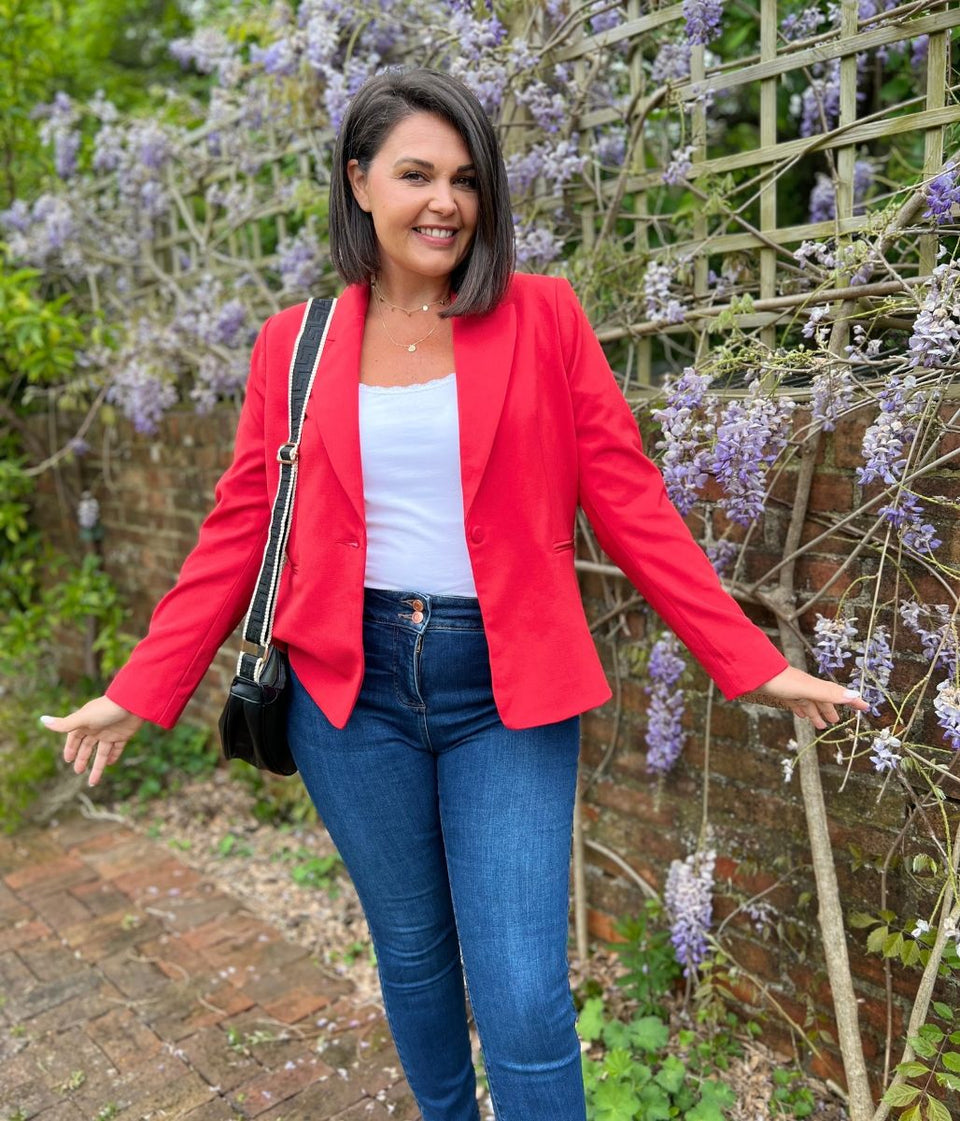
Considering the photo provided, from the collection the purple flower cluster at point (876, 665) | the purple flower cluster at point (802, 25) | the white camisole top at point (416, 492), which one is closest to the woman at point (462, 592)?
the white camisole top at point (416, 492)

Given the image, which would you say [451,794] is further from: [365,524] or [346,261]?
[346,261]

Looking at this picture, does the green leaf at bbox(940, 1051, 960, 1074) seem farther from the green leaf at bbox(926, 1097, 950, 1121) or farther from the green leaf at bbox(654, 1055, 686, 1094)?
the green leaf at bbox(654, 1055, 686, 1094)

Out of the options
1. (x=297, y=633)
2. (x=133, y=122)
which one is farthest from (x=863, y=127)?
(x=133, y=122)

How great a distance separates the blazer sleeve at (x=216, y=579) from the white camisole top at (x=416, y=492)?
0.79 ft

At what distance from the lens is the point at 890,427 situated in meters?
1.76

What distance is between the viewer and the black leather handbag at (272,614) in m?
1.76

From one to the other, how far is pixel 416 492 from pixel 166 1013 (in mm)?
1809

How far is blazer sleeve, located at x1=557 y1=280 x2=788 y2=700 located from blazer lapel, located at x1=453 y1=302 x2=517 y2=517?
0.34 feet

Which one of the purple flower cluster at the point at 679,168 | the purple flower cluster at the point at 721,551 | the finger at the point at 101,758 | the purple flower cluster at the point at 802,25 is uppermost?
the purple flower cluster at the point at 802,25

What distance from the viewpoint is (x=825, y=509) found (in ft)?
6.98

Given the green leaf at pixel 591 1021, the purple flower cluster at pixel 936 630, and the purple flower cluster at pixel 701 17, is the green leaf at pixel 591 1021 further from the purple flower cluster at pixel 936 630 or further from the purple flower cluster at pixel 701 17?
the purple flower cluster at pixel 701 17

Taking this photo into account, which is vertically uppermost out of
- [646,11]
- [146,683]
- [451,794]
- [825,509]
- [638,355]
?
[646,11]

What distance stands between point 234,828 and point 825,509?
8.40ft

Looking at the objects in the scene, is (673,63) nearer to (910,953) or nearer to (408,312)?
(408,312)
